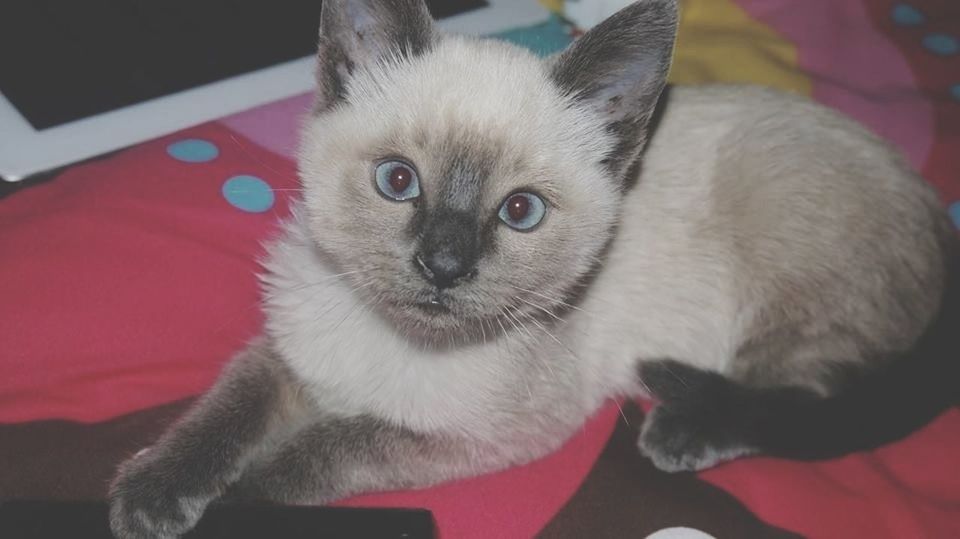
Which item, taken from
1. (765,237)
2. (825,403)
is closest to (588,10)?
(765,237)

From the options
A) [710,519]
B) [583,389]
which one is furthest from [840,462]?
[583,389]

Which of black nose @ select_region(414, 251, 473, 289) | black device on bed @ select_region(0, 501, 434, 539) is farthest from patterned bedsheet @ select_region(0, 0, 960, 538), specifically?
black nose @ select_region(414, 251, 473, 289)

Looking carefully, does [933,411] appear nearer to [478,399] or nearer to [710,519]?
[710,519]

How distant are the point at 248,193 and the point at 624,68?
74 cm

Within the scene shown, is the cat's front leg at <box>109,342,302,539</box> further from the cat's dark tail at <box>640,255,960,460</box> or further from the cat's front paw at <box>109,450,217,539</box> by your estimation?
the cat's dark tail at <box>640,255,960,460</box>

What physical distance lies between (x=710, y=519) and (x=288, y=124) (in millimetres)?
1063

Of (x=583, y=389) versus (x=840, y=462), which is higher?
(x=583, y=389)

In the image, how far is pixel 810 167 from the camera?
5.00ft

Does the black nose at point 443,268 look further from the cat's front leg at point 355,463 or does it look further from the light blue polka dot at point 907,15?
the light blue polka dot at point 907,15

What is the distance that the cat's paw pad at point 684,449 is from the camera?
4.63 feet

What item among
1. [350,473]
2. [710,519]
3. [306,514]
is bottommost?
[710,519]

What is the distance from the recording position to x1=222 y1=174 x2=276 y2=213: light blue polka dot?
1660mm

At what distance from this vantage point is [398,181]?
1.20 metres

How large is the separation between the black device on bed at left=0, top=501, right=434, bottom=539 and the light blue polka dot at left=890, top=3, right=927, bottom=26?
188cm
